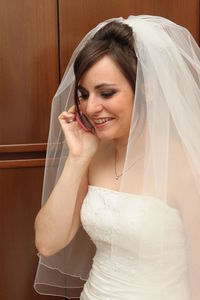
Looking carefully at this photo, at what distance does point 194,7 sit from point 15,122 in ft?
2.52

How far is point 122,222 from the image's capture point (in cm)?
117

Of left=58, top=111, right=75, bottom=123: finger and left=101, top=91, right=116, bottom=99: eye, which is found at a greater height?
left=101, top=91, right=116, bottom=99: eye

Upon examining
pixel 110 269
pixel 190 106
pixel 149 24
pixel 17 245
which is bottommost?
pixel 17 245

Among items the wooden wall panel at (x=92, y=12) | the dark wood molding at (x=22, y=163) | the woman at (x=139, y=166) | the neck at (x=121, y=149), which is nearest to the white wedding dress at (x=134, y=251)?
the woman at (x=139, y=166)

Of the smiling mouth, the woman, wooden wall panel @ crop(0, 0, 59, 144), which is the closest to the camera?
the woman

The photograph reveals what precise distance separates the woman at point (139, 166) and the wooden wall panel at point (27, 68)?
8.4 inches

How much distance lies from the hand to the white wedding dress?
5.1 inches

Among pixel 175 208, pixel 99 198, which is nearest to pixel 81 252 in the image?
pixel 99 198

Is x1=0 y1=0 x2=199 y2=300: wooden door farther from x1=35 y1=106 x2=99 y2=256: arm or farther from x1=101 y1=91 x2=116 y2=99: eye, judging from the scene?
x1=101 y1=91 x2=116 y2=99: eye

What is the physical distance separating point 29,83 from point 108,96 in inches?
17.7

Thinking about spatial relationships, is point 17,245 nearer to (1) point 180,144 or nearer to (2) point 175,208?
(2) point 175,208

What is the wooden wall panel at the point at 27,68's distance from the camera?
4.85 feet

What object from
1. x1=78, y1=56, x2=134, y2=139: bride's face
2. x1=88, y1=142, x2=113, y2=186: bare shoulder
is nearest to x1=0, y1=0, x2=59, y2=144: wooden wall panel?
x1=88, y1=142, x2=113, y2=186: bare shoulder

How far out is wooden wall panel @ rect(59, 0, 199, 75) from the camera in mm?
1515
